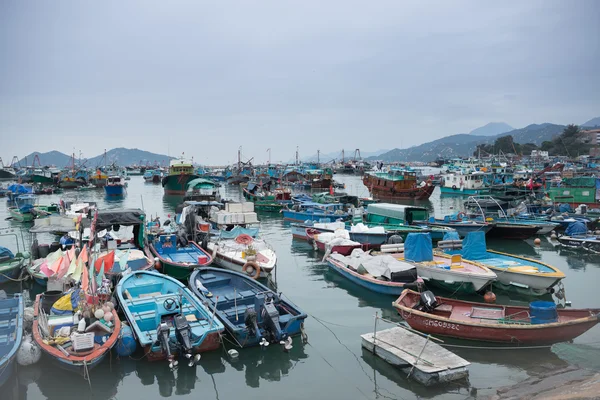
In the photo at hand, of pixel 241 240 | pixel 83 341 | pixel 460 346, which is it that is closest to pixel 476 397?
pixel 460 346

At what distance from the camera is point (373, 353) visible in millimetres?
11719

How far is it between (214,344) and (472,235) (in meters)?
11.8

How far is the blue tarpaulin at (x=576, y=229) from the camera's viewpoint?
2638cm

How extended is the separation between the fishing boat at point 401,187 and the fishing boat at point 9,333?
4776cm

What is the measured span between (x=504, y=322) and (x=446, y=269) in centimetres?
378

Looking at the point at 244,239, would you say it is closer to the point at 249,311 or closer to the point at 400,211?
the point at 249,311

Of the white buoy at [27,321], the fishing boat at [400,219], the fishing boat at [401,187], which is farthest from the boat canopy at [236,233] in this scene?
the fishing boat at [401,187]

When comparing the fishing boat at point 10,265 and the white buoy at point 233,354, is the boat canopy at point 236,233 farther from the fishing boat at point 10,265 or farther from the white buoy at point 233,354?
the white buoy at point 233,354

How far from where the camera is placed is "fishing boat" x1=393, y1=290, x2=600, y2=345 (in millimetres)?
11461

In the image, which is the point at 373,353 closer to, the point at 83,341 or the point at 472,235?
the point at 83,341

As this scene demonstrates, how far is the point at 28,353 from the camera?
35.2 feet

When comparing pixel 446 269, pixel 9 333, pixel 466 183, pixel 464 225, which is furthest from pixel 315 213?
pixel 466 183

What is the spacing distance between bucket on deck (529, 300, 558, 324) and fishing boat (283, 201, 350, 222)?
21.5m

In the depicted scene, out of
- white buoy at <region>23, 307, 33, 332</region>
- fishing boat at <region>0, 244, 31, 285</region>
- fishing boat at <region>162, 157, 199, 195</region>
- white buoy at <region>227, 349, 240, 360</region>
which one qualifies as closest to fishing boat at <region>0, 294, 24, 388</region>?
white buoy at <region>23, 307, 33, 332</region>
